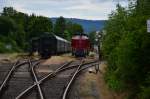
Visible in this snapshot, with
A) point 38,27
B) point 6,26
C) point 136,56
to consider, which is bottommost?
point 136,56

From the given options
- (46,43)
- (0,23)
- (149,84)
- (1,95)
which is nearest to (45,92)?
(1,95)

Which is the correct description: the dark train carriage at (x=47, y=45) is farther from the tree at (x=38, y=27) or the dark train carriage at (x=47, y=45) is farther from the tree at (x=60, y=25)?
the tree at (x=60, y=25)

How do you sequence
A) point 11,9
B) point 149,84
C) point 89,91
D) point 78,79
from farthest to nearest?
1. point 11,9
2. point 78,79
3. point 89,91
4. point 149,84

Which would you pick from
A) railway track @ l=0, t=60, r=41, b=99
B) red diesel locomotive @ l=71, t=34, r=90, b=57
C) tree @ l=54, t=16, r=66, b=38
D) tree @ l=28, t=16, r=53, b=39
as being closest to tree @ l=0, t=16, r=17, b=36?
tree @ l=28, t=16, r=53, b=39

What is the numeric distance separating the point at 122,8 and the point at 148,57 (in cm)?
Result: 1021

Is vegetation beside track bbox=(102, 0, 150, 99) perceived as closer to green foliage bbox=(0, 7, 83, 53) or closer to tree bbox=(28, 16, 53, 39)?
green foliage bbox=(0, 7, 83, 53)

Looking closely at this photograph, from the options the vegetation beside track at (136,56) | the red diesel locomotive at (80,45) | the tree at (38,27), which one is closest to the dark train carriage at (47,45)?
the red diesel locomotive at (80,45)

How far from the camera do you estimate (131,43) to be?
16750 mm

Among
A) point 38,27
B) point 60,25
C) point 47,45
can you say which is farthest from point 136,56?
point 60,25

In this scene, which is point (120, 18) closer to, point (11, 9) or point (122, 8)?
point (122, 8)

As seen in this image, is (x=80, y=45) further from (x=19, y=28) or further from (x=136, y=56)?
(x=19, y=28)

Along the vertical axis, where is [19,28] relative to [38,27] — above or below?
below

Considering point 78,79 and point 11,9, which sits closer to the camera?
point 78,79

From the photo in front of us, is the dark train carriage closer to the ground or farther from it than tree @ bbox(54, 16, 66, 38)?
closer to the ground
